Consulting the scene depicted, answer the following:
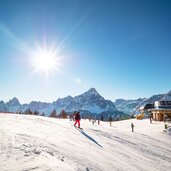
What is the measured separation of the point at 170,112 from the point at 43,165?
6452cm

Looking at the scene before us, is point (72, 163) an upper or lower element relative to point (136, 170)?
upper

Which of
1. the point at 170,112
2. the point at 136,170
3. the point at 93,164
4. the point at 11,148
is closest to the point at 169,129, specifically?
the point at 170,112

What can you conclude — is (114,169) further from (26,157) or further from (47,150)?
(26,157)

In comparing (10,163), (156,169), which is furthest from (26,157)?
(156,169)

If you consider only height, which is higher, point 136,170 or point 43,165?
point 43,165

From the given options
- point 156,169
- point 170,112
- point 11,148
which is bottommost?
point 156,169

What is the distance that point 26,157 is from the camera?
8102 millimetres

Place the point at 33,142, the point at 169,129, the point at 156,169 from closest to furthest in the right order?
the point at 33,142 < the point at 156,169 < the point at 169,129

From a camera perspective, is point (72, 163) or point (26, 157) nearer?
point (26, 157)

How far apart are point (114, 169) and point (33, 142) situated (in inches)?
183

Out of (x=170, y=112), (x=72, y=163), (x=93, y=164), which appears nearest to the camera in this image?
(x=72, y=163)

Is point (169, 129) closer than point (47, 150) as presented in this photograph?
No

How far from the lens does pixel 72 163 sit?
28.3ft

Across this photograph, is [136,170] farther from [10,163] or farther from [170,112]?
[170,112]
